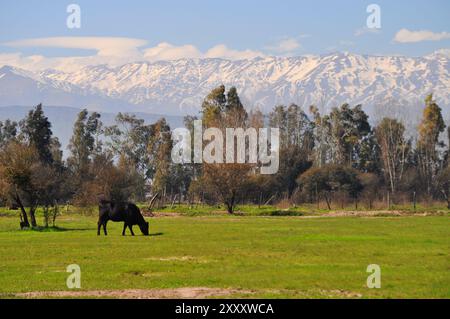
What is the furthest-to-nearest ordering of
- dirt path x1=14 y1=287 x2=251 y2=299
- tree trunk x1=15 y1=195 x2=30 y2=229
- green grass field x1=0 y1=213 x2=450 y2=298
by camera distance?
tree trunk x1=15 y1=195 x2=30 y2=229, green grass field x1=0 y1=213 x2=450 y2=298, dirt path x1=14 y1=287 x2=251 y2=299

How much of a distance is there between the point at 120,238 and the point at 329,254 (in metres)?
14.1

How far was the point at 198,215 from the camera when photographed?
75.6 m

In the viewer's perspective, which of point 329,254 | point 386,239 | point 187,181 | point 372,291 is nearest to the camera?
point 372,291

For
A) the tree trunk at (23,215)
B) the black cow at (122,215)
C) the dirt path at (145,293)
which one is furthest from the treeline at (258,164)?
the dirt path at (145,293)

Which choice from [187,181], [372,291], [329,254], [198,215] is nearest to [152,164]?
[187,181]

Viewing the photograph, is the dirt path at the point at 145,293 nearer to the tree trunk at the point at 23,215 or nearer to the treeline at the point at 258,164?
the tree trunk at the point at 23,215

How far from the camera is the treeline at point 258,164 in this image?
8781 cm

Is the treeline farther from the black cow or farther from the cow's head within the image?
the cow's head

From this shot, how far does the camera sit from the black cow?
150ft

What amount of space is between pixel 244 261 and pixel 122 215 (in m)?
17.6

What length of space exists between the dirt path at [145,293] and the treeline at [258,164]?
3626 cm

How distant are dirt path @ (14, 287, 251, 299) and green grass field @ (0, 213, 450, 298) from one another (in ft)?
1.66

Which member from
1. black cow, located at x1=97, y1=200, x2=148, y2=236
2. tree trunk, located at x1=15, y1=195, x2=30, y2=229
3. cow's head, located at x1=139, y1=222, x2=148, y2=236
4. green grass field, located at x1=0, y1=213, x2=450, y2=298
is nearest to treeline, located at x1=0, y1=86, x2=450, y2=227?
tree trunk, located at x1=15, y1=195, x2=30, y2=229
